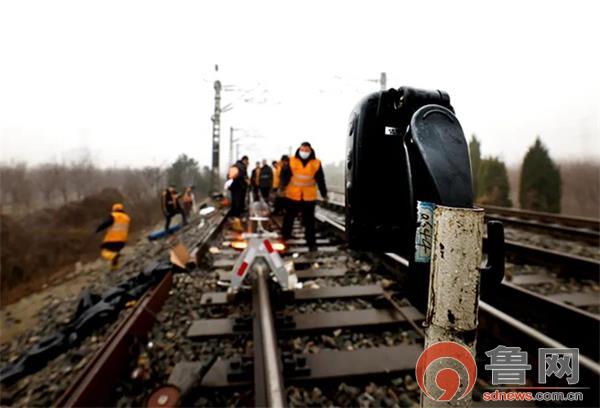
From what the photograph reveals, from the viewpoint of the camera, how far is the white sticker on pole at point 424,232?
2.75 ft

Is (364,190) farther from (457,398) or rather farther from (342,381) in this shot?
(342,381)

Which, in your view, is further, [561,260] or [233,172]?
[233,172]

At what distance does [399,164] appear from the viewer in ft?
3.41

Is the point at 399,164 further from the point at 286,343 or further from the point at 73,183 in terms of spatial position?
the point at 73,183

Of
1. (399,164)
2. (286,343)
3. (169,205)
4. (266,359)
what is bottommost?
(286,343)

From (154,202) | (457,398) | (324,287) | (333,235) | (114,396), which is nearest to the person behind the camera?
(457,398)

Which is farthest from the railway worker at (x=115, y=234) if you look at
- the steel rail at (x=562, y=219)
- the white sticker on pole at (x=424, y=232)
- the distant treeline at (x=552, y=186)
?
the distant treeline at (x=552, y=186)

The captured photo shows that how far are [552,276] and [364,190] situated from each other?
5001 mm

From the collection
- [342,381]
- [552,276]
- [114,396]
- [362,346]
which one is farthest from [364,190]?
[552,276]

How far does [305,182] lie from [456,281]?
16.5ft

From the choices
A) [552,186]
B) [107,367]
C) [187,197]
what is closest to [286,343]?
[107,367]

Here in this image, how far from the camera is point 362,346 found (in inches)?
105

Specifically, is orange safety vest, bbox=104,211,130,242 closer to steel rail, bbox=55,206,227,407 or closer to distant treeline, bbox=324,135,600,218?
steel rail, bbox=55,206,227,407

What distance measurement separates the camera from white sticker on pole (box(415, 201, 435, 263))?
84cm
